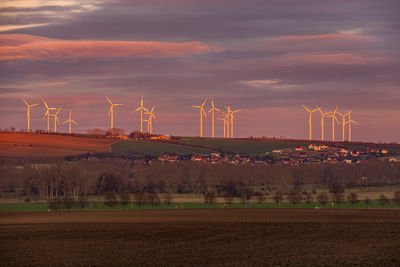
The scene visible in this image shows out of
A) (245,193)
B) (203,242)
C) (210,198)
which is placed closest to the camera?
(203,242)

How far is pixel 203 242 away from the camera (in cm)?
6419

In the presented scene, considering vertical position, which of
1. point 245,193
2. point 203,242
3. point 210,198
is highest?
point 245,193

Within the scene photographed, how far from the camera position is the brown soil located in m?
51.2

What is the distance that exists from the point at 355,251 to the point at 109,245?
888 inches

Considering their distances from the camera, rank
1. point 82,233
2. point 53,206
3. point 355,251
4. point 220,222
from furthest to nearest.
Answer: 1. point 53,206
2. point 220,222
3. point 82,233
4. point 355,251

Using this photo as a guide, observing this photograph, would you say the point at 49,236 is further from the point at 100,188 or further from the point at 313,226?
the point at 100,188

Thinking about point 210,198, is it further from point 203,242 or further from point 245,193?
point 203,242

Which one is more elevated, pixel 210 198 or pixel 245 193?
pixel 245 193

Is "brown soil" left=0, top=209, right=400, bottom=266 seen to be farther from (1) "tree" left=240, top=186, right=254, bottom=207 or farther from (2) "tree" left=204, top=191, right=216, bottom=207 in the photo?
(1) "tree" left=240, top=186, right=254, bottom=207

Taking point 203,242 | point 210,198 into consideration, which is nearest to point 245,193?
point 210,198

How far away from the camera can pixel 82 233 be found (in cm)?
7469

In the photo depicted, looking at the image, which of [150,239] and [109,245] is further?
[150,239]

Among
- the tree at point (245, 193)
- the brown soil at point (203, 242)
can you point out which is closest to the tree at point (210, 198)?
the tree at point (245, 193)

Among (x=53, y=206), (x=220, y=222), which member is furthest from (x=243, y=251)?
(x=53, y=206)
